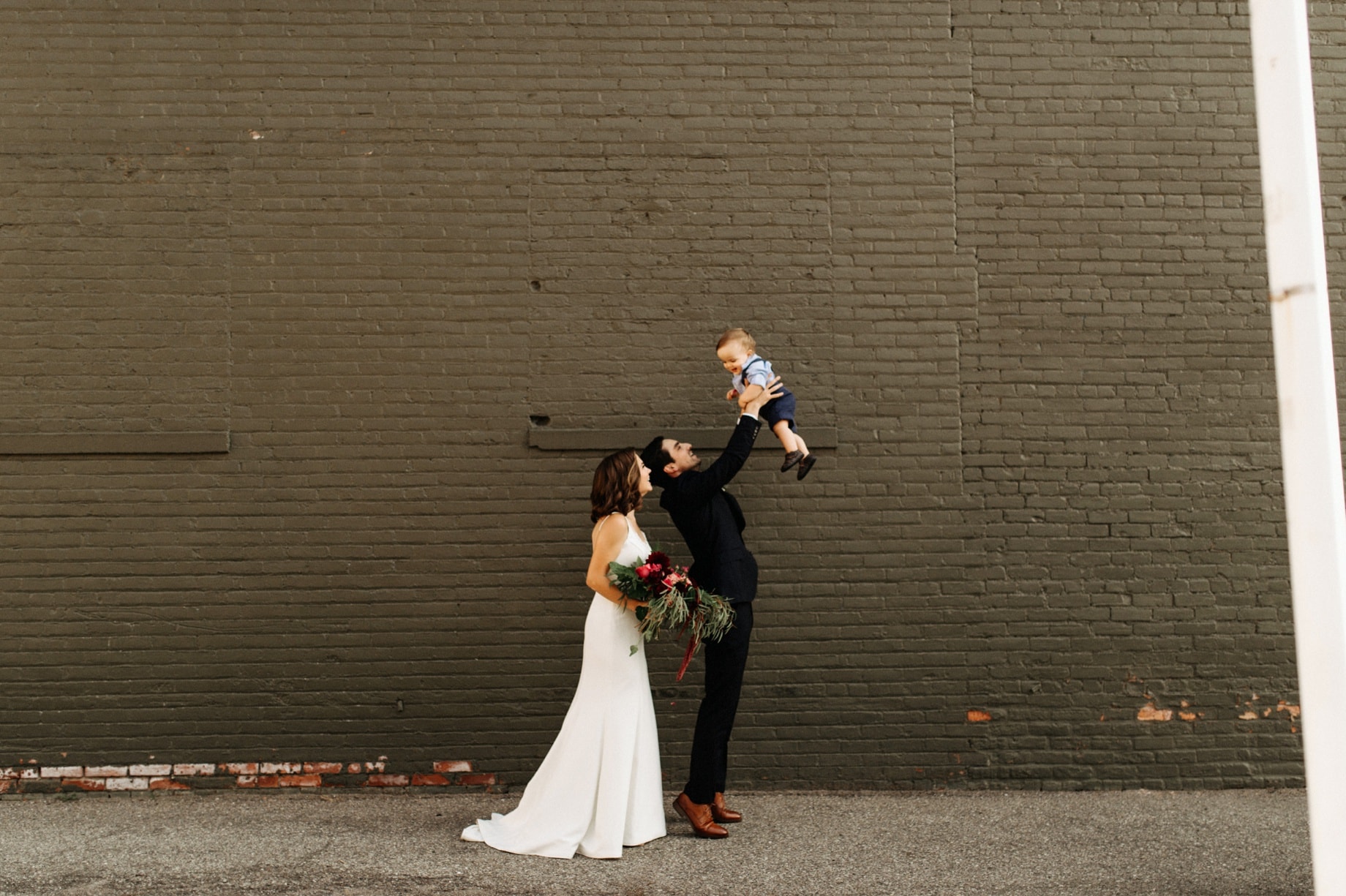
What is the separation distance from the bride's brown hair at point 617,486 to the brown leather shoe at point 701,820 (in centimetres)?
145

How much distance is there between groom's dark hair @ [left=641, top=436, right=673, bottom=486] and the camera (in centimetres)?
480

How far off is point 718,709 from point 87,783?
11.9ft

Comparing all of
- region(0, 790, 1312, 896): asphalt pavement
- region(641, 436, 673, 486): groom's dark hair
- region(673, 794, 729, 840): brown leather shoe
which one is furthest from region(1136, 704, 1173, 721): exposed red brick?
region(641, 436, 673, 486): groom's dark hair

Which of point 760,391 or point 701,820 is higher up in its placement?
point 760,391

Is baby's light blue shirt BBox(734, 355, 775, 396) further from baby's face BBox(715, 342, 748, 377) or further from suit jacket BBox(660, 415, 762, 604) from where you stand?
suit jacket BBox(660, 415, 762, 604)

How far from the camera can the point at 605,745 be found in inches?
177

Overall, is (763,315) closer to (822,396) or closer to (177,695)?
(822,396)

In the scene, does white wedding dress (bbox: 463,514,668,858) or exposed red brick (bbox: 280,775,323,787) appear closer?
white wedding dress (bbox: 463,514,668,858)

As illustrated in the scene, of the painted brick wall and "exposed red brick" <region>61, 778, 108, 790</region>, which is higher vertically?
the painted brick wall

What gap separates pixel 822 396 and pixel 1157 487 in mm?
2020

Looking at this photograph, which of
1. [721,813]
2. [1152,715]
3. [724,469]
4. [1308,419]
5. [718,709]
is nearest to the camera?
[1308,419]

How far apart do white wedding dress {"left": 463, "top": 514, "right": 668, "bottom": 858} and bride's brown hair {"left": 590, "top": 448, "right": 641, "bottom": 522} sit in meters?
0.08

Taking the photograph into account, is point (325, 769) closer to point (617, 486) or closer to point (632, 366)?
point (617, 486)

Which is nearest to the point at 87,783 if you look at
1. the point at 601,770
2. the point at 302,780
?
the point at 302,780
